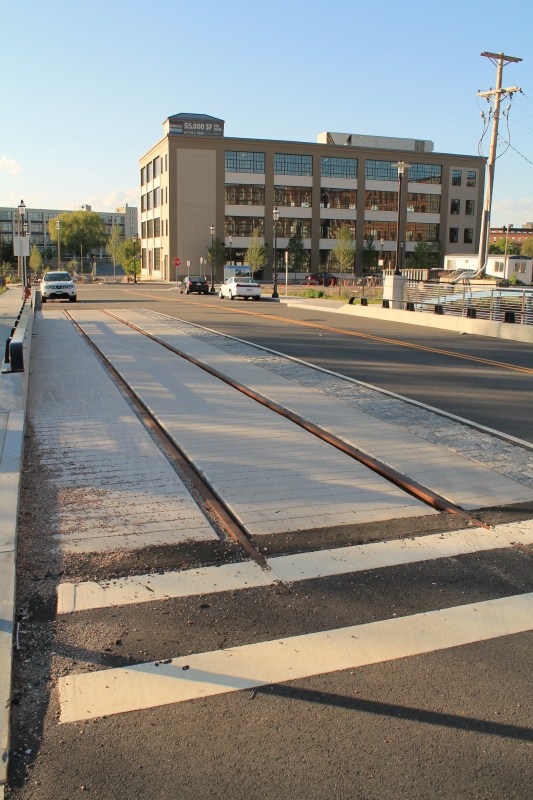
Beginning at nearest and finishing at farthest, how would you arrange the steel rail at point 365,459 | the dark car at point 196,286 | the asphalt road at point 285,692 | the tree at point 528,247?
the asphalt road at point 285,692, the steel rail at point 365,459, the dark car at point 196,286, the tree at point 528,247

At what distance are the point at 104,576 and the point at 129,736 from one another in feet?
5.73

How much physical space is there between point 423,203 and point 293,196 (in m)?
18.7

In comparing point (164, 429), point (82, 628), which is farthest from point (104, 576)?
point (164, 429)

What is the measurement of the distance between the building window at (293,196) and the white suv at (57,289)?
173ft

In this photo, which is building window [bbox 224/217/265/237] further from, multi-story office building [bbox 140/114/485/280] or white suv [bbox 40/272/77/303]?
white suv [bbox 40/272/77/303]

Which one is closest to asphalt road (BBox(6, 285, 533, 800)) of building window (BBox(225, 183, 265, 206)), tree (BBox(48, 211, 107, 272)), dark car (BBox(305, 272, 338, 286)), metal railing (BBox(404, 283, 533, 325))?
metal railing (BBox(404, 283, 533, 325))

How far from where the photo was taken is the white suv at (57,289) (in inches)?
1629

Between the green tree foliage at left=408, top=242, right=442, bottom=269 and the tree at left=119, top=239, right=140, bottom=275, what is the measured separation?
34.9m

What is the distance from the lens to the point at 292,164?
297ft

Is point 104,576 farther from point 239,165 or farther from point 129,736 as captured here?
point 239,165

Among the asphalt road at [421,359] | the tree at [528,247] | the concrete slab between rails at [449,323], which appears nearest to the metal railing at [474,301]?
the concrete slab between rails at [449,323]

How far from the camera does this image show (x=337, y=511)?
613 centimetres

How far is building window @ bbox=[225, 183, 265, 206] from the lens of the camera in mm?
89312

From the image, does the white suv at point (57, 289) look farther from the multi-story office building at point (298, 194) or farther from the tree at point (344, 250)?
the tree at point (344, 250)
